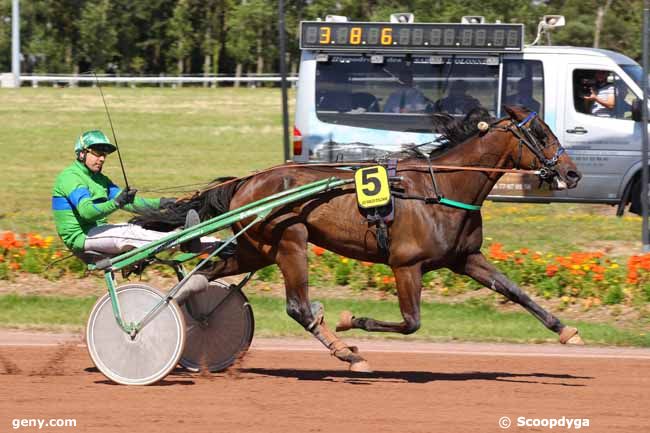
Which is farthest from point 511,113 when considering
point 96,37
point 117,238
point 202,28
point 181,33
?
point 202,28

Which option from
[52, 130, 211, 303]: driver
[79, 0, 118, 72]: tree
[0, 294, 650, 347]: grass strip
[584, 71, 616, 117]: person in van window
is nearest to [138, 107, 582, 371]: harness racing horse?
[52, 130, 211, 303]: driver

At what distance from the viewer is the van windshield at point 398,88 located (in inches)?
613

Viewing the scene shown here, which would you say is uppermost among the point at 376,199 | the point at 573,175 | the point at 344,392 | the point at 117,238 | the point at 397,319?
the point at 573,175

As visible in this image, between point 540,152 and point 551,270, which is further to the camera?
point 551,270

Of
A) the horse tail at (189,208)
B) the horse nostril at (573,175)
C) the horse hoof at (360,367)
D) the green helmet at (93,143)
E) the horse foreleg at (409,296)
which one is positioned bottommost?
the horse hoof at (360,367)

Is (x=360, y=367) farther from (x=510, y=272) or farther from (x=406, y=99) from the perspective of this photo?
(x=406, y=99)

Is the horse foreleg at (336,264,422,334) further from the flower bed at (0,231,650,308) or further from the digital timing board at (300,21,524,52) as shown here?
the digital timing board at (300,21,524,52)

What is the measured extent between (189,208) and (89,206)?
94cm

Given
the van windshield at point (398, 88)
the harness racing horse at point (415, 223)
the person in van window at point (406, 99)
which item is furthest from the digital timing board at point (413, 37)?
the harness racing horse at point (415, 223)

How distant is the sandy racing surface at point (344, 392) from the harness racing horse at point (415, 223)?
1.46 feet

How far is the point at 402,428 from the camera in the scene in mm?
6535

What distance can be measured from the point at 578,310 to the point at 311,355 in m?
2.84

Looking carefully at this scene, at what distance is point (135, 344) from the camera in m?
7.54

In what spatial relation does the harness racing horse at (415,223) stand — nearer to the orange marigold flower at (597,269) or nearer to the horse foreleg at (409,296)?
the horse foreleg at (409,296)
